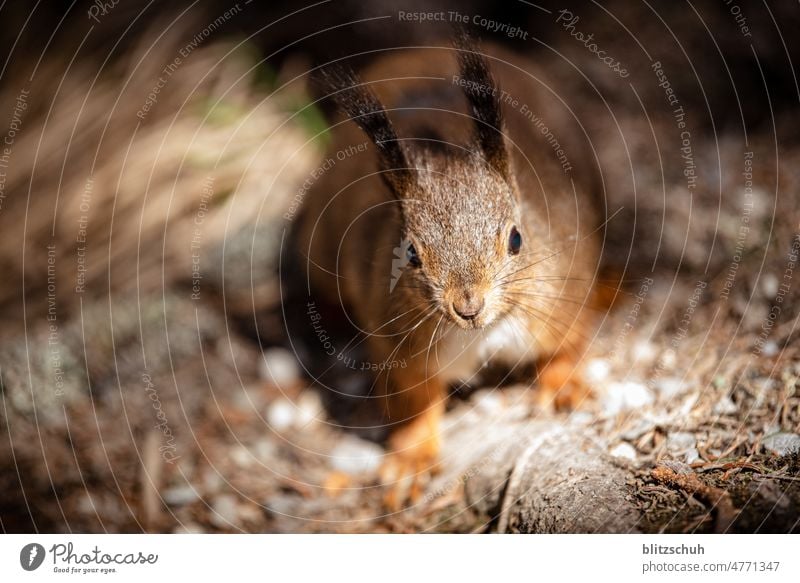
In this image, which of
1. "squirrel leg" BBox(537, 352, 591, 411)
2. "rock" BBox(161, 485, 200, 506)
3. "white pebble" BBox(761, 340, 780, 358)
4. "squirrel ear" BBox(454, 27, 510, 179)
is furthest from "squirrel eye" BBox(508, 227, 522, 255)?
"rock" BBox(161, 485, 200, 506)

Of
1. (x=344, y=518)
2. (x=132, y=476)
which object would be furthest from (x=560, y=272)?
(x=132, y=476)

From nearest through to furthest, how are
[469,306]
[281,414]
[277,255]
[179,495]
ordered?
[469,306]
[179,495]
[281,414]
[277,255]

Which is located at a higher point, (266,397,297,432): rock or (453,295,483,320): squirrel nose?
(453,295,483,320): squirrel nose

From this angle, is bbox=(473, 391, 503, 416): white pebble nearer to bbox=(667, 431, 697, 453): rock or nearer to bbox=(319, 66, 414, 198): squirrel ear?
bbox=(667, 431, 697, 453): rock

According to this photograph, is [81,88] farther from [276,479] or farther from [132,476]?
[276,479]

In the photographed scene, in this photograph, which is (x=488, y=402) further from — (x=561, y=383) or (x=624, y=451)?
(x=624, y=451)

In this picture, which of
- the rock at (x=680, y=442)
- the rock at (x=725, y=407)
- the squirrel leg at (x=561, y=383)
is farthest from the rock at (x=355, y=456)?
the rock at (x=725, y=407)
